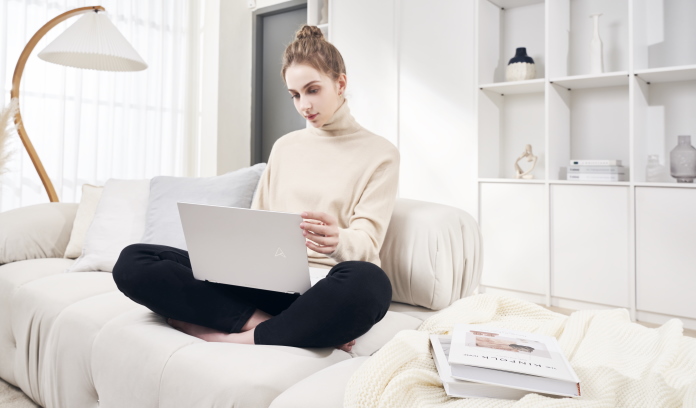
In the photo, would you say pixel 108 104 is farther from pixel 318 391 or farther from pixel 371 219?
pixel 318 391

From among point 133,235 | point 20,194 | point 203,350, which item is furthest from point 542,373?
point 20,194

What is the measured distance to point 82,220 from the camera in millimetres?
2188

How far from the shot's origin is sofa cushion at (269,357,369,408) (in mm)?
886

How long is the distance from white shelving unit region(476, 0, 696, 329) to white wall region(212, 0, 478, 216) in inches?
4.2

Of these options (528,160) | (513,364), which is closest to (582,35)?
(528,160)

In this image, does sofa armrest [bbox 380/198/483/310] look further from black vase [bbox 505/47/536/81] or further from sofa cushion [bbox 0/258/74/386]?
black vase [bbox 505/47/536/81]

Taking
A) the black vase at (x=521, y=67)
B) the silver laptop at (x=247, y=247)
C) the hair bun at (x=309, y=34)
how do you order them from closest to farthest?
the silver laptop at (x=247, y=247), the hair bun at (x=309, y=34), the black vase at (x=521, y=67)

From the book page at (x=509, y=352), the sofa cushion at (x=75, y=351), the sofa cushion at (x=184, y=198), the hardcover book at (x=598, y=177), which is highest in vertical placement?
the hardcover book at (x=598, y=177)

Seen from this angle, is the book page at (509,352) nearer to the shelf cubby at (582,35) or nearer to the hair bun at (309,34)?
the hair bun at (309,34)

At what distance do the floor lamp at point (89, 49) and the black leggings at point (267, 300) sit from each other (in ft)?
4.60

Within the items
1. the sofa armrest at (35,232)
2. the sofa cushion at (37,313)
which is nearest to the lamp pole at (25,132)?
the sofa armrest at (35,232)

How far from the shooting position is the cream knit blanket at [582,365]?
819mm

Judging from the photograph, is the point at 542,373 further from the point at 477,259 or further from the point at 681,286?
the point at 681,286

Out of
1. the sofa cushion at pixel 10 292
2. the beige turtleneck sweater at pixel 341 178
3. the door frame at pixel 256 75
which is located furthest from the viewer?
the door frame at pixel 256 75
